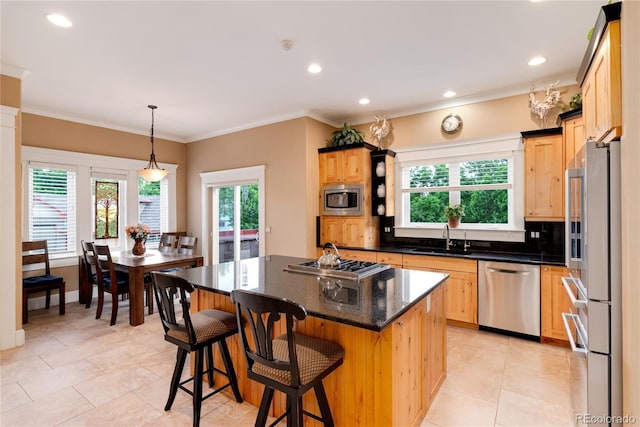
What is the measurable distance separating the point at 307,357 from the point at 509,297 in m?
2.81

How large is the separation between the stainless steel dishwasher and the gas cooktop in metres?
1.61

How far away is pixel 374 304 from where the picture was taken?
179 cm

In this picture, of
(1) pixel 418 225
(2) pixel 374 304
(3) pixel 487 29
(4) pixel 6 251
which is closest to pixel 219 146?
(4) pixel 6 251

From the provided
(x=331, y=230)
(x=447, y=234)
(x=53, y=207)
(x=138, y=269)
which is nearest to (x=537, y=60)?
(x=447, y=234)

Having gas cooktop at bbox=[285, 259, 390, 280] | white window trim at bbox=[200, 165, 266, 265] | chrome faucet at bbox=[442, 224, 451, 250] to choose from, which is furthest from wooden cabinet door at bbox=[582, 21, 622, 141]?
white window trim at bbox=[200, 165, 266, 265]

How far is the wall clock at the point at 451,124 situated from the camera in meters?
4.32

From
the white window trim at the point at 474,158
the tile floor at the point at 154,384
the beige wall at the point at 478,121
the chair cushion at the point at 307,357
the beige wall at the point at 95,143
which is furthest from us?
the beige wall at the point at 95,143

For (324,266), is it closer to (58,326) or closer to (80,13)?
(80,13)

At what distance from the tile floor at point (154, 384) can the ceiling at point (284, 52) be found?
293cm

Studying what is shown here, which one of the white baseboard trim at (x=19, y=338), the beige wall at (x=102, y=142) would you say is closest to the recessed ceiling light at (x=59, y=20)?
the beige wall at (x=102, y=142)

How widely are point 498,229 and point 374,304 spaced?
310 cm

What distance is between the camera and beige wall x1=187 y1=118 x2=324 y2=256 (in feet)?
15.7

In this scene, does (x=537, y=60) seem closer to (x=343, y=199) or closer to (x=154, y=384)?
(x=343, y=199)

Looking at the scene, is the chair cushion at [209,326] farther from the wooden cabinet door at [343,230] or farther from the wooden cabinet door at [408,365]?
the wooden cabinet door at [343,230]
